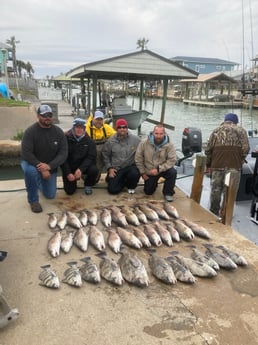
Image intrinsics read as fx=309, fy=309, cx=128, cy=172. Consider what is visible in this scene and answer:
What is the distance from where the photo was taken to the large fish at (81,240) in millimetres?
3394

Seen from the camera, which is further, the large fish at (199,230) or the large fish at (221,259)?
the large fish at (199,230)

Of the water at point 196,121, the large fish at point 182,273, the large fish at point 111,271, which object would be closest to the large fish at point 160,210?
the large fish at point 182,273

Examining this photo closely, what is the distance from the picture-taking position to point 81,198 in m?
4.90

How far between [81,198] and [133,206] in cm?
88

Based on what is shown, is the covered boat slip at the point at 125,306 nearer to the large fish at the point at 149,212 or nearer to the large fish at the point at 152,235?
the large fish at the point at 152,235

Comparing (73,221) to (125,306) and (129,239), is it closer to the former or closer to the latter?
(129,239)

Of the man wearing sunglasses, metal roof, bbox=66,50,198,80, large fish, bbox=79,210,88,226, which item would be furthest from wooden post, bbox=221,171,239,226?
metal roof, bbox=66,50,198,80

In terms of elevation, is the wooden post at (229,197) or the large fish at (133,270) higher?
the wooden post at (229,197)

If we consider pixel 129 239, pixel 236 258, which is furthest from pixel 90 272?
pixel 236 258

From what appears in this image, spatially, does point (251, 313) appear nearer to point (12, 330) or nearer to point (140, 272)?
point (140, 272)

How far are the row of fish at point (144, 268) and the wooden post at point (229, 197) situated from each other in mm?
984

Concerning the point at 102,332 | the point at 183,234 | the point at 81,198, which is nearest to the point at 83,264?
the point at 102,332

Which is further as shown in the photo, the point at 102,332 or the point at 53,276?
the point at 53,276

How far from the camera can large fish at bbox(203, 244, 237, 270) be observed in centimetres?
308
